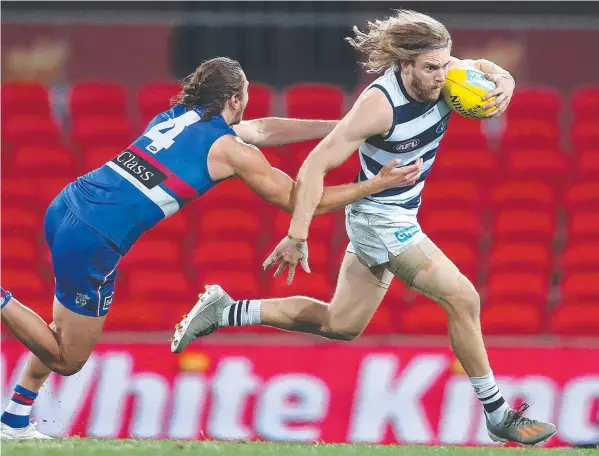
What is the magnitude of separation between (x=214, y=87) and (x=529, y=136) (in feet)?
18.3

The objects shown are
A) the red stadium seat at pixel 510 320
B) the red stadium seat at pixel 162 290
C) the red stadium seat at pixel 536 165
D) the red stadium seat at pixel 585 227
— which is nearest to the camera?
the red stadium seat at pixel 510 320

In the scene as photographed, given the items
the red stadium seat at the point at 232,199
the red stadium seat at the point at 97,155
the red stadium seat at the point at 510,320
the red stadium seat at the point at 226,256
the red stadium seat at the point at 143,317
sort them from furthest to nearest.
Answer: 1. the red stadium seat at the point at 97,155
2. the red stadium seat at the point at 232,199
3. the red stadium seat at the point at 226,256
4. the red stadium seat at the point at 510,320
5. the red stadium seat at the point at 143,317

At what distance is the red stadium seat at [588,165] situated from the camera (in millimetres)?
11773

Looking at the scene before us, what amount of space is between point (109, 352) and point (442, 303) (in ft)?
11.6

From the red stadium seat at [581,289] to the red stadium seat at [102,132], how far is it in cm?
422

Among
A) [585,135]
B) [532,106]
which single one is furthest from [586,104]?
[532,106]

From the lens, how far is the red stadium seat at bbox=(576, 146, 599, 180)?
11.8m

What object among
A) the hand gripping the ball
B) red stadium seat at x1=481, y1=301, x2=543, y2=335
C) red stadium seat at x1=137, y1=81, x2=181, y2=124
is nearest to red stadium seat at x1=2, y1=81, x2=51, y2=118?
red stadium seat at x1=137, y1=81, x2=181, y2=124

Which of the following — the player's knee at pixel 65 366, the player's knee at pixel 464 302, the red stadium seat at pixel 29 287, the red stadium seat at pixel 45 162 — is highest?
the player's knee at pixel 464 302

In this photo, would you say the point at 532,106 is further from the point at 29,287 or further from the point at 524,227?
the point at 29,287

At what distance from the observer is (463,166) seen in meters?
11.7

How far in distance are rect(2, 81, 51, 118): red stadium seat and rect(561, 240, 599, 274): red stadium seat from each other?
500 cm

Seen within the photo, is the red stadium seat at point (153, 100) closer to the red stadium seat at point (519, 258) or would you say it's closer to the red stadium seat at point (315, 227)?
the red stadium seat at point (315, 227)

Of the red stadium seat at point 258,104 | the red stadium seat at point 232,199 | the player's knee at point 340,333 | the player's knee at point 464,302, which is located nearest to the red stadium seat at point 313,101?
the red stadium seat at point 258,104
